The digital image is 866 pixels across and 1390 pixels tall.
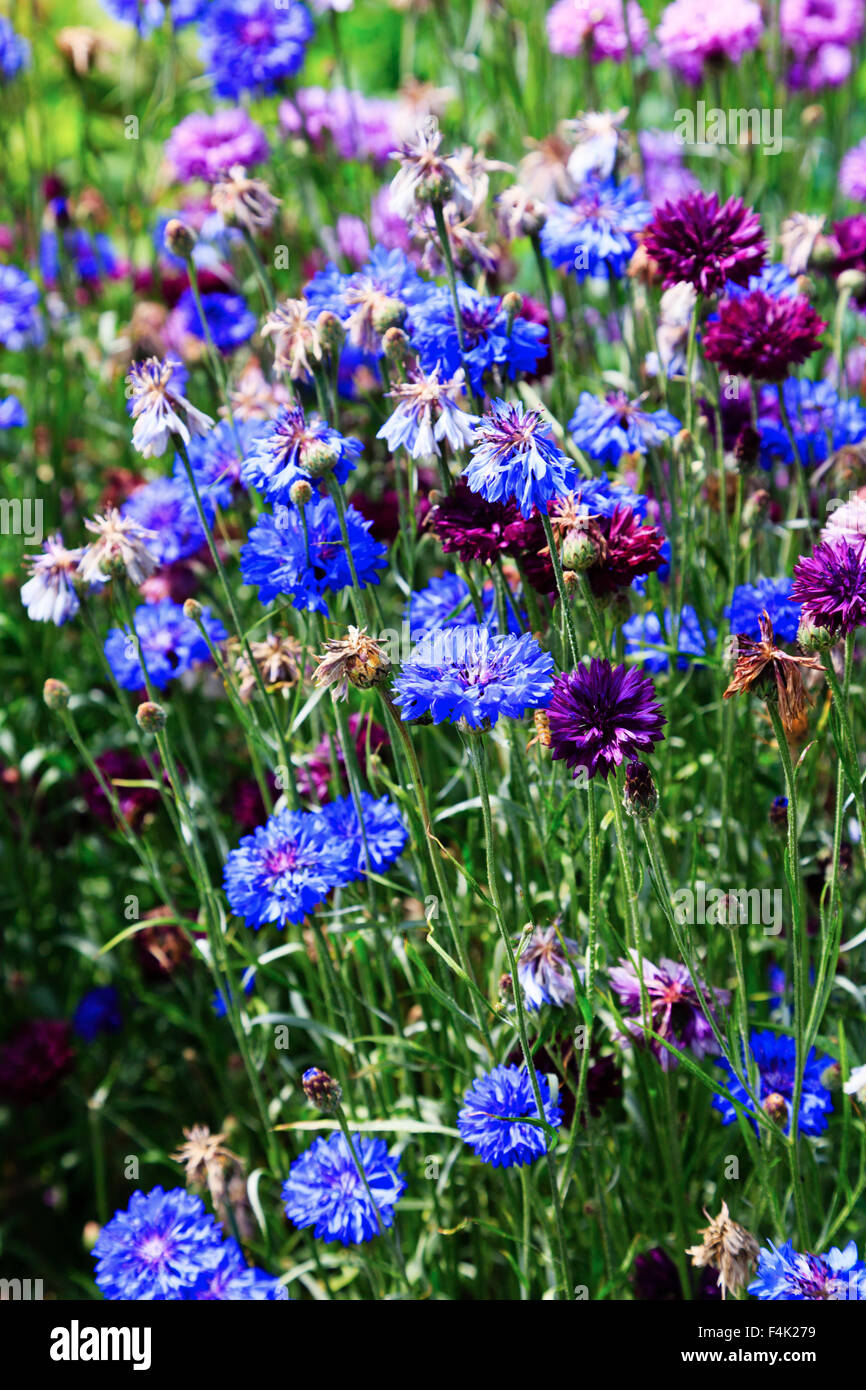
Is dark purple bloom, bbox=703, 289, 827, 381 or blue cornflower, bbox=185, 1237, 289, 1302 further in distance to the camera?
dark purple bloom, bbox=703, 289, 827, 381

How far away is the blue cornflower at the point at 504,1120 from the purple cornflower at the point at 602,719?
0.34 meters

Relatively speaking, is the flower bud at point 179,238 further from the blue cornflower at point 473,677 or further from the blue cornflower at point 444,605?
the blue cornflower at point 473,677

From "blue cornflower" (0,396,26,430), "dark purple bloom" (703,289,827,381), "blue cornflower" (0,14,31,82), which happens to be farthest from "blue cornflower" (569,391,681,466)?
"blue cornflower" (0,14,31,82)

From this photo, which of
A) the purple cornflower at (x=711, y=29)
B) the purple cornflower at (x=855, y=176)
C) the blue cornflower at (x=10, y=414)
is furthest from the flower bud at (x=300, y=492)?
the purple cornflower at (x=855, y=176)

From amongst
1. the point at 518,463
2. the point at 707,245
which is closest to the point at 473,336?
the point at 707,245

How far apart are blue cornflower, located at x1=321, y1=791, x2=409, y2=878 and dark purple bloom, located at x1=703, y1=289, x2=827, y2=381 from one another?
543mm

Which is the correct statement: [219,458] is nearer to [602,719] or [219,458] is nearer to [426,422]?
[426,422]

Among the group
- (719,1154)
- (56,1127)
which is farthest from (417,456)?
(56,1127)

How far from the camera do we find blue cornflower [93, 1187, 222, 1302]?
3.93 ft

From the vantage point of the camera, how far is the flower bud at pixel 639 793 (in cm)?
101

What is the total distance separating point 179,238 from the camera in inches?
54.0

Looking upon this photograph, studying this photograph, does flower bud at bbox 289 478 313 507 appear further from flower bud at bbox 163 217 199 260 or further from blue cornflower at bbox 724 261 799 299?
blue cornflower at bbox 724 261 799 299
